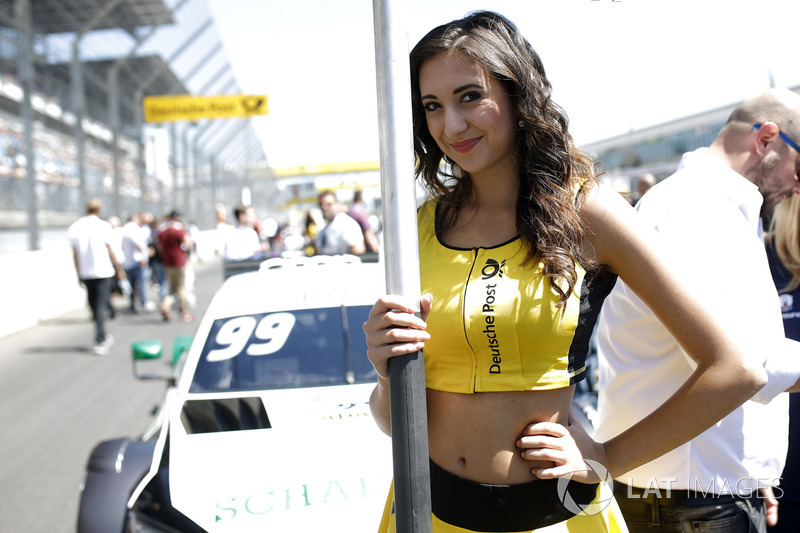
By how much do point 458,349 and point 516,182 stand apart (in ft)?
1.43

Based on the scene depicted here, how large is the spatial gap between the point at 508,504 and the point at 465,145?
2.54 feet

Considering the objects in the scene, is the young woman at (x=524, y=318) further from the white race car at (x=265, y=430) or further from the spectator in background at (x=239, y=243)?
the spectator in background at (x=239, y=243)

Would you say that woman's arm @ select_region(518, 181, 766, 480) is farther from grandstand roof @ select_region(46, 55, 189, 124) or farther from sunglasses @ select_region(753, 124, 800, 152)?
grandstand roof @ select_region(46, 55, 189, 124)

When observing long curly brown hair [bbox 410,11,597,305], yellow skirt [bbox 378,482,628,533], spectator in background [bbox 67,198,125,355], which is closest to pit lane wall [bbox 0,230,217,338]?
spectator in background [bbox 67,198,125,355]

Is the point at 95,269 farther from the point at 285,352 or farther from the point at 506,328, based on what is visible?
the point at 506,328

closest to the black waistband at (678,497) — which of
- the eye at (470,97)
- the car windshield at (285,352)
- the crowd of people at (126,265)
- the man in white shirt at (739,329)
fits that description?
the man in white shirt at (739,329)

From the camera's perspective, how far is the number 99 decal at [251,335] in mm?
3293

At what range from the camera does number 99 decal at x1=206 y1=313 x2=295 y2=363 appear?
130 inches

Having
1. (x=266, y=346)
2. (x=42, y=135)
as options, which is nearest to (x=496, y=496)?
(x=266, y=346)

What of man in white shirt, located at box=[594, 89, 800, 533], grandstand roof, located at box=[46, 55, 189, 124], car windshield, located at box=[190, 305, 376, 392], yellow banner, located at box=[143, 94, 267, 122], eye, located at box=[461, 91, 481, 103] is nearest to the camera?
eye, located at box=[461, 91, 481, 103]

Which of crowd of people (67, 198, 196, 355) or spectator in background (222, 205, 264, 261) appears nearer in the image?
crowd of people (67, 198, 196, 355)

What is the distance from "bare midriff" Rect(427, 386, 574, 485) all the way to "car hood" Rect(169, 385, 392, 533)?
1.03 m

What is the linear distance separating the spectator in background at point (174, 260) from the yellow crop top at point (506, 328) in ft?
35.8

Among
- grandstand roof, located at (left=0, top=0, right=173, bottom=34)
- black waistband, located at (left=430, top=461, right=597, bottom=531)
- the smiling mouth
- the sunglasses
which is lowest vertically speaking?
black waistband, located at (left=430, top=461, right=597, bottom=531)
